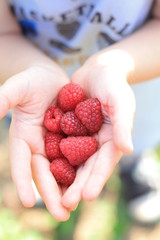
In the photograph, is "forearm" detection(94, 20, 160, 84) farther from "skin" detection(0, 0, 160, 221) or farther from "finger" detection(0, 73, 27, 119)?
"finger" detection(0, 73, 27, 119)

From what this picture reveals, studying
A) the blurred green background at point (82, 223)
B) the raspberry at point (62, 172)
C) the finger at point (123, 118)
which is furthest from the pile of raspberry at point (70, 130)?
the blurred green background at point (82, 223)

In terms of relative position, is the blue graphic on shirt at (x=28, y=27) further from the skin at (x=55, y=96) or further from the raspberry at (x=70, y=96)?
the raspberry at (x=70, y=96)

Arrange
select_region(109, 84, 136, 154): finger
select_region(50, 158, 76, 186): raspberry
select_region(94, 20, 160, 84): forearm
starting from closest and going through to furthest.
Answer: select_region(109, 84, 136, 154): finger, select_region(50, 158, 76, 186): raspberry, select_region(94, 20, 160, 84): forearm

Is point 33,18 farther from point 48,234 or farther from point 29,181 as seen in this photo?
point 48,234

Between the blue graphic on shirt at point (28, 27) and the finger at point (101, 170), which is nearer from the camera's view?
the finger at point (101, 170)

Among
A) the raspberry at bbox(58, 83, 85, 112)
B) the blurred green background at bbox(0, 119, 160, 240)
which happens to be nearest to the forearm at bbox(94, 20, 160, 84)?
the raspberry at bbox(58, 83, 85, 112)

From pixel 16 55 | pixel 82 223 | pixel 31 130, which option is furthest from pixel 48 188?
pixel 82 223
